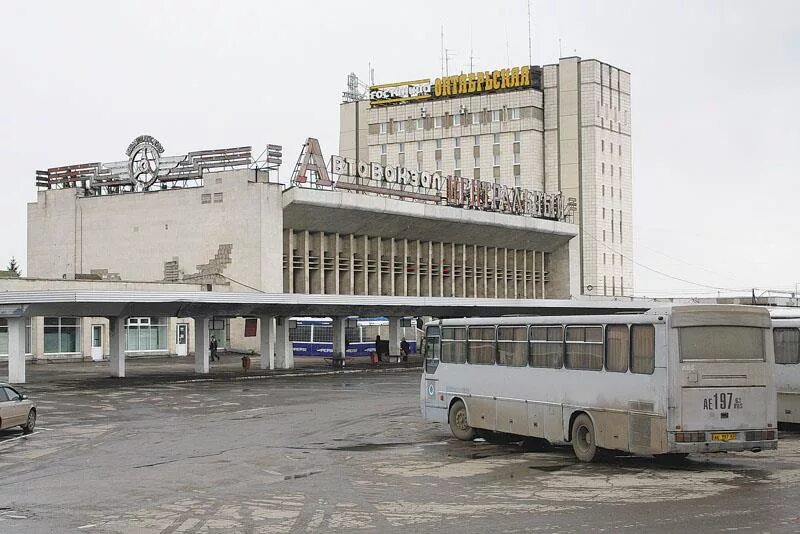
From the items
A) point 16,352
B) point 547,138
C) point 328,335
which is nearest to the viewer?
point 16,352

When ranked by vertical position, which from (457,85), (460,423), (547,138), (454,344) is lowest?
(460,423)

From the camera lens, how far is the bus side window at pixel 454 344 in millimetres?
25161

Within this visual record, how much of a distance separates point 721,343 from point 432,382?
909cm

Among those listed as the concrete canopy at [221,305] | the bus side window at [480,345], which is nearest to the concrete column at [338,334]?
the concrete canopy at [221,305]

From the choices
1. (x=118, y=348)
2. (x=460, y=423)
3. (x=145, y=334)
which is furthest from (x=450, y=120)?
(x=460, y=423)

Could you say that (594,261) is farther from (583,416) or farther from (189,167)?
(583,416)

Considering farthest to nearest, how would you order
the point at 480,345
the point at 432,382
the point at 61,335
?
the point at 61,335, the point at 432,382, the point at 480,345

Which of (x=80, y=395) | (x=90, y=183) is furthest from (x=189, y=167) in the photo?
(x=80, y=395)

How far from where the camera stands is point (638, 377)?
19234 mm

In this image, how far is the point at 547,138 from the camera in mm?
114562

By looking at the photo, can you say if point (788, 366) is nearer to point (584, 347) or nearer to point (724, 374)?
point (584, 347)

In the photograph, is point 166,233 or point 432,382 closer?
point 432,382

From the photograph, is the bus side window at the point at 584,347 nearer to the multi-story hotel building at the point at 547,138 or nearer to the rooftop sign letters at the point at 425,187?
the rooftop sign letters at the point at 425,187

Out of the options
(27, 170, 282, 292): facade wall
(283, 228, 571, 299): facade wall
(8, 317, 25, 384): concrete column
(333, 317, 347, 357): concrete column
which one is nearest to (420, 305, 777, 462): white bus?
(8, 317, 25, 384): concrete column
